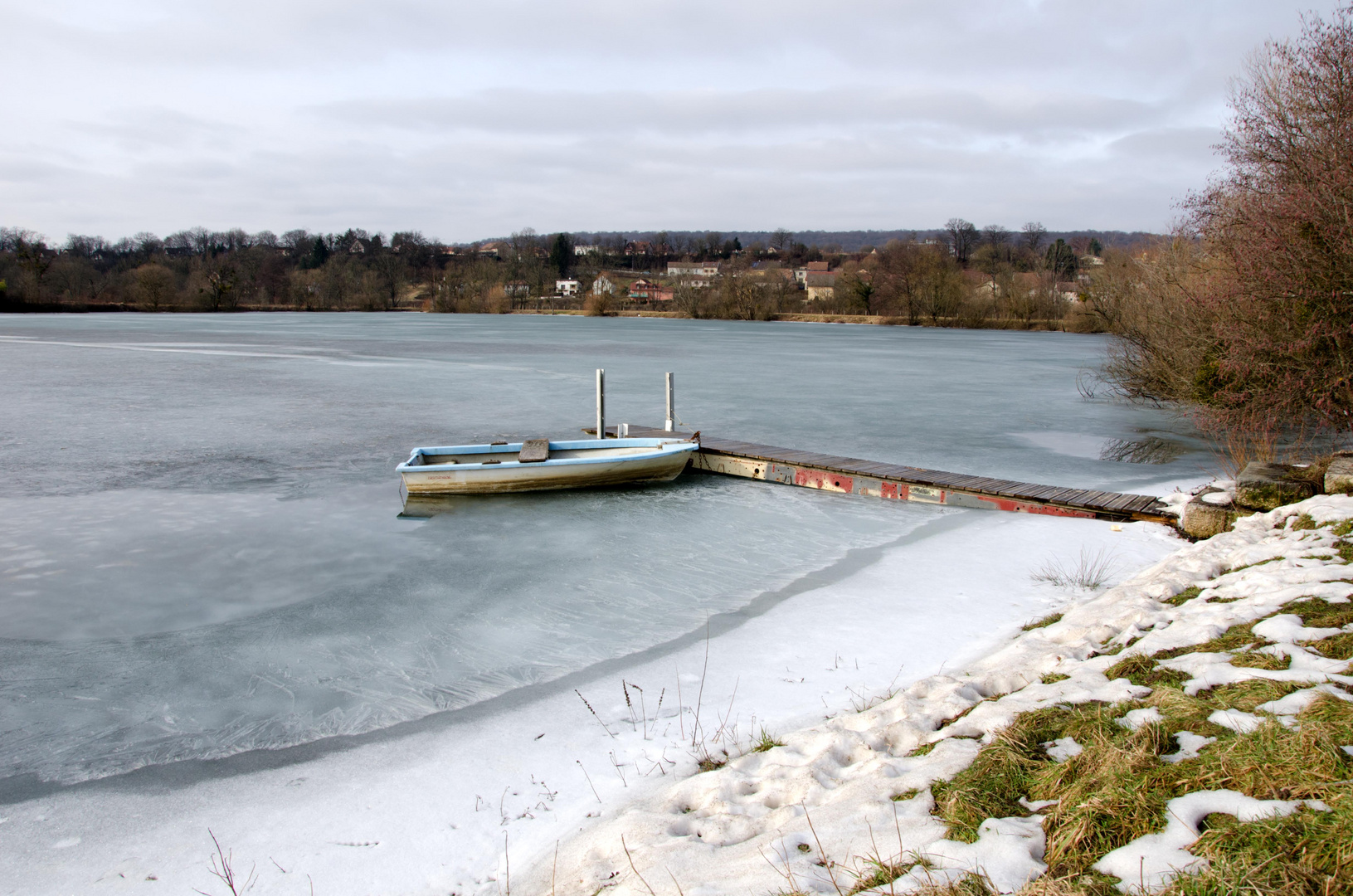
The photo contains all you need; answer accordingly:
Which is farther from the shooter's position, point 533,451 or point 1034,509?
point 533,451

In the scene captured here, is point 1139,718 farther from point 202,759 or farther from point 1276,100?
point 1276,100

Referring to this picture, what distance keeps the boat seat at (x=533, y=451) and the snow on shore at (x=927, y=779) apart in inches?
275

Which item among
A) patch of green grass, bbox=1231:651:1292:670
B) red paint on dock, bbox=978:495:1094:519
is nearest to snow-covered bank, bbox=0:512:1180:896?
patch of green grass, bbox=1231:651:1292:670

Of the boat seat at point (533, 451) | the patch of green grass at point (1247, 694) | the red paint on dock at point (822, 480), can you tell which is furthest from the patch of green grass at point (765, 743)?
the boat seat at point (533, 451)

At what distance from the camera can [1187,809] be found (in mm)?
2598

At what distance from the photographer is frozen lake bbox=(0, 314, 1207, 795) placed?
17.3 feet

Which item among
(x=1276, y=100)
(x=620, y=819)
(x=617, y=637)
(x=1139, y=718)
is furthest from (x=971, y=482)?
(x=620, y=819)

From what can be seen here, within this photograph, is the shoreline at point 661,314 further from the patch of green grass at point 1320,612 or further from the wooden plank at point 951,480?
the patch of green grass at point 1320,612

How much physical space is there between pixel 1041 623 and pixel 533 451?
7011mm

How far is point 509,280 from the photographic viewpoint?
3826 inches

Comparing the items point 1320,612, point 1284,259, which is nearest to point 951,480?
point 1284,259

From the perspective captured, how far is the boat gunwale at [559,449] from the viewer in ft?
35.0

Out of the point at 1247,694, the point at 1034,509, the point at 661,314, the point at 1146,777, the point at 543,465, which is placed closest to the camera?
the point at 1146,777

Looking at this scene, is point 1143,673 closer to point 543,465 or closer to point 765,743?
point 765,743
